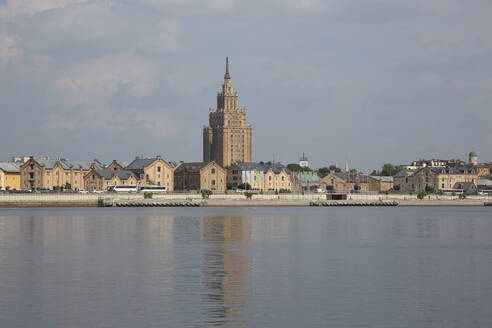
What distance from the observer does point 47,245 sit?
209 feet

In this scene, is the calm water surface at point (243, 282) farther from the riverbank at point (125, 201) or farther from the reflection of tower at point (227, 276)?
the riverbank at point (125, 201)

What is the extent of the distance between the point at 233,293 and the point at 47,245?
103 feet

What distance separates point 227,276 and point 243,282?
2618 millimetres

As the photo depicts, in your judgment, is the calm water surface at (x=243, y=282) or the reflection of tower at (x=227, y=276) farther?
the reflection of tower at (x=227, y=276)

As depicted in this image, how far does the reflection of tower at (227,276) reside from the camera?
32.0m

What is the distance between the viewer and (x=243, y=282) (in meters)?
40.2

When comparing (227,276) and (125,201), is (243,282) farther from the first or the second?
(125,201)

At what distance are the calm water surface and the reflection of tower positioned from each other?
69mm

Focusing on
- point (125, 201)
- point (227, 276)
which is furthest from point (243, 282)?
point (125, 201)

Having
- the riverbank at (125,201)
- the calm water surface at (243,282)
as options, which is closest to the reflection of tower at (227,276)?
the calm water surface at (243,282)

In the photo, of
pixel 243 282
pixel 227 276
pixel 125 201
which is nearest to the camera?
pixel 243 282

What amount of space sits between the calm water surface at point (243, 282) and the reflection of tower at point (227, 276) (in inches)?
2.7

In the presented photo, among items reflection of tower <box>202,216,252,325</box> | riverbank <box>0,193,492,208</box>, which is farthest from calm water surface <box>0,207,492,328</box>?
riverbank <box>0,193,492,208</box>

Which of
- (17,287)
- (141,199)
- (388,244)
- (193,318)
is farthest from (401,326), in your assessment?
(141,199)
